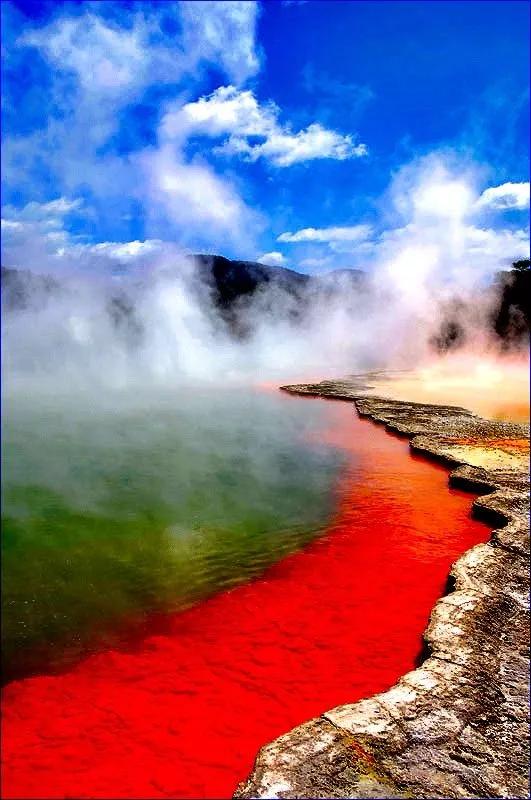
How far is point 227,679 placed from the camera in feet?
12.2

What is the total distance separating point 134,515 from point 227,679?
10.8 ft

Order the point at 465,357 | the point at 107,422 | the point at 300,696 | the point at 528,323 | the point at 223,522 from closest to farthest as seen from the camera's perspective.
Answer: the point at 300,696
the point at 223,522
the point at 107,422
the point at 465,357
the point at 528,323

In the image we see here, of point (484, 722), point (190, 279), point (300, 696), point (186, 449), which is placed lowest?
point (300, 696)

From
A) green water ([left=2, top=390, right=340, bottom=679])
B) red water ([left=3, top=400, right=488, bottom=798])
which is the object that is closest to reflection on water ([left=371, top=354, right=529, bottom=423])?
green water ([left=2, top=390, right=340, bottom=679])

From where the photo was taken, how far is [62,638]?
415cm

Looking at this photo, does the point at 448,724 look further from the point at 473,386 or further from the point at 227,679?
the point at 473,386

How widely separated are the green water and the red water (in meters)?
0.39

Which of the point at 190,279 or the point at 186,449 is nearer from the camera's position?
the point at 186,449

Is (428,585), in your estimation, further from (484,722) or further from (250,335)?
(250,335)

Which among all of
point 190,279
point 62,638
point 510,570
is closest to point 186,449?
point 62,638

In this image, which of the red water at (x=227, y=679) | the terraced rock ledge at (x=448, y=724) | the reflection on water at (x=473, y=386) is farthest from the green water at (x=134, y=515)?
the reflection on water at (x=473, y=386)

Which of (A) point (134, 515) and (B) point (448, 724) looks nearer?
Result: (B) point (448, 724)

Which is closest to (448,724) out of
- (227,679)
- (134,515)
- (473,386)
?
(227,679)

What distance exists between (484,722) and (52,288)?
35056 millimetres
